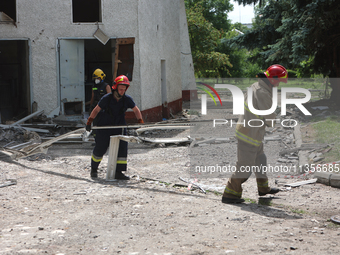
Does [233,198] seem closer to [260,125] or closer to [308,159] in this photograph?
[260,125]

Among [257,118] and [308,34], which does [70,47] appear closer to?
[308,34]

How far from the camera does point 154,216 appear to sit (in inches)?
184

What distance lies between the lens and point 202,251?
365 cm

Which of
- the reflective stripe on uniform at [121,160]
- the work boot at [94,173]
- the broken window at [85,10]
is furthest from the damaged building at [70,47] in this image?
the reflective stripe on uniform at [121,160]

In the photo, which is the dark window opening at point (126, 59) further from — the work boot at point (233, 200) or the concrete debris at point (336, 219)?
the concrete debris at point (336, 219)

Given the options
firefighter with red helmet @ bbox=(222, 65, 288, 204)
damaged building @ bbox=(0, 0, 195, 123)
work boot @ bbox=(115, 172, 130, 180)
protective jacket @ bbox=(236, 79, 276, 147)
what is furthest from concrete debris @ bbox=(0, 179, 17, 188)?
damaged building @ bbox=(0, 0, 195, 123)

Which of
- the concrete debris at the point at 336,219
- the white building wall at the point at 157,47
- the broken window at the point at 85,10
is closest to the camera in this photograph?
the concrete debris at the point at 336,219

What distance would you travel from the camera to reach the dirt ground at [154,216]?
149 inches

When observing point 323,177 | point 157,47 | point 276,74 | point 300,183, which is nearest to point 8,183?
point 276,74

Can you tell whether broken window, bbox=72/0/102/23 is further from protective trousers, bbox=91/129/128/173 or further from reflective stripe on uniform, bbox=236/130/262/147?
reflective stripe on uniform, bbox=236/130/262/147

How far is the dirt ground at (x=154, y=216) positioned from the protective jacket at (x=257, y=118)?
90 centimetres

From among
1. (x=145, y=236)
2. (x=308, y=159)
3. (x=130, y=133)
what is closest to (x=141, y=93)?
(x=130, y=133)

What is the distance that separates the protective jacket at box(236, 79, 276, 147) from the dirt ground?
903 millimetres

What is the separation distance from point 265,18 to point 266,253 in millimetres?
17220
